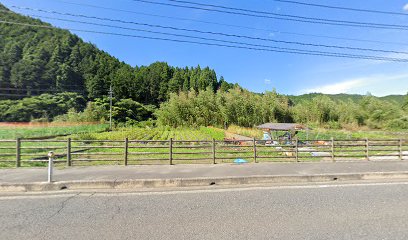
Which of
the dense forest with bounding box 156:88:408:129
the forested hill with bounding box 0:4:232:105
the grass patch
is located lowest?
the grass patch

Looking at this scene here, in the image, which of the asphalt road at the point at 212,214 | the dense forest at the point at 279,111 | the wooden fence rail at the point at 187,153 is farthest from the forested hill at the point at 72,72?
the asphalt road at the point at 212,214

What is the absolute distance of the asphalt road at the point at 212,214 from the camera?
10.9 feet

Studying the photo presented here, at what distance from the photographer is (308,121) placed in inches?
1796

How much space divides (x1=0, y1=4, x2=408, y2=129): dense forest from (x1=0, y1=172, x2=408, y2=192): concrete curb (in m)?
33.7

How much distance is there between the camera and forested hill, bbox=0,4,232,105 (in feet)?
203

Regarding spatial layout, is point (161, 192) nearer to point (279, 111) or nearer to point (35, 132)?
point (35, 132)

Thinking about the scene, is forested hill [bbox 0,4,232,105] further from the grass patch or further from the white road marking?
the white road marking

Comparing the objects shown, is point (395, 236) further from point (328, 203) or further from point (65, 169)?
point (65, 169)

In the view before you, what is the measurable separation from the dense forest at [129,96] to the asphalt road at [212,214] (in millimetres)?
35529

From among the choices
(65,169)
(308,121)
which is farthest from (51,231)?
Answer: (308,121)

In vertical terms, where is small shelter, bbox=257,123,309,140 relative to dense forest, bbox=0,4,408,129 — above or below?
below

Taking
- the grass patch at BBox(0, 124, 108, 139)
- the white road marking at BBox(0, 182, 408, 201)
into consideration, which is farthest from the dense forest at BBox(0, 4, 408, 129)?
the white road marking at BBox(0, 182, 408, 201)

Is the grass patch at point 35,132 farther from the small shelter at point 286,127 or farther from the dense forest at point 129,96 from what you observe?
the small shelter at point 286,127

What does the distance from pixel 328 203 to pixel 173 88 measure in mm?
73661
